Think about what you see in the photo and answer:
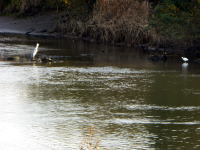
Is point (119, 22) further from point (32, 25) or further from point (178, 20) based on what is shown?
point (32, 25)

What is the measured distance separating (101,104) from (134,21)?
23878 millimetres

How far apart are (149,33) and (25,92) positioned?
20345 millimetres

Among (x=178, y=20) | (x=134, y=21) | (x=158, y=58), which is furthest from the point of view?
(x=134, y=21)

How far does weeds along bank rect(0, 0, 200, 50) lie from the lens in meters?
45.5

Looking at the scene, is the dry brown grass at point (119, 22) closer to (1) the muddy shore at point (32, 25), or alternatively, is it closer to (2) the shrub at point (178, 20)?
(2) the shrub at point (178, 20)

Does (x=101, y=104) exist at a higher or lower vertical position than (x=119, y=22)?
lower

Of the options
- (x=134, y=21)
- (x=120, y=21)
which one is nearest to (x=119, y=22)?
(x=120, y=21)

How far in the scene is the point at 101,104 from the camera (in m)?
26.3

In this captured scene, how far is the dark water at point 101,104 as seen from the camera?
21.0 m

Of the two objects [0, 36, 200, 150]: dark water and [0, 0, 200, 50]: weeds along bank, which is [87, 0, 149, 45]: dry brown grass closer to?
[0, 0, 200, 50]: weeds along bank

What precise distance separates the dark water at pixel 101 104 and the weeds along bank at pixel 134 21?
4.97 meters

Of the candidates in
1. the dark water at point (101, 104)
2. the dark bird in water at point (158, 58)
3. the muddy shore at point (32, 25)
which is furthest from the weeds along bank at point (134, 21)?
the dark water at point (101, 104)

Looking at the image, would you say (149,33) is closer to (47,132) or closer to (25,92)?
(25,92)

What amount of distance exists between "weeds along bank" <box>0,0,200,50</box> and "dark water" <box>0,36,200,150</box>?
497 centimetres
